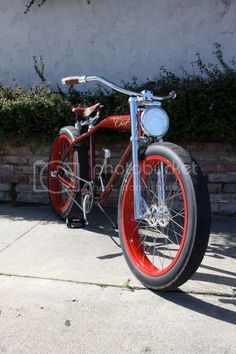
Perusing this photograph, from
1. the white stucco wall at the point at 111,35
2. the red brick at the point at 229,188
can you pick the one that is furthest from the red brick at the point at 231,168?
the white stucco wall at the point at 111,35

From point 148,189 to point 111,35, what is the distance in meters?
2.71

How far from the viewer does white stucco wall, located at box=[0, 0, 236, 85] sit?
492cm

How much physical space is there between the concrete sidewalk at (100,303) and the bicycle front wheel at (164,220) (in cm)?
15

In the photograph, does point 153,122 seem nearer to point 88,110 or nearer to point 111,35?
point 88,110

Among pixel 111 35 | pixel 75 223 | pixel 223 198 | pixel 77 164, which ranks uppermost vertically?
pixel 111 35

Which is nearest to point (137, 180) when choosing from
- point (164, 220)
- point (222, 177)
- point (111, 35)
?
point (164, 220)

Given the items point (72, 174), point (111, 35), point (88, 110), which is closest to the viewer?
point (88, 110)

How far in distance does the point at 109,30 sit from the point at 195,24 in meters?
0.98

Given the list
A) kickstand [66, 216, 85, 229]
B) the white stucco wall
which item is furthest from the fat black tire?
the white stucco wall

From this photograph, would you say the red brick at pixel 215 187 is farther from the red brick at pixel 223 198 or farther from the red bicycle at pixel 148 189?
the red bicycle at pixel 148 189

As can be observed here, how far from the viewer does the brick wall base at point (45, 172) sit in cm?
436

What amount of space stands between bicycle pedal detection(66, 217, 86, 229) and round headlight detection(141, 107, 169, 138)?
1.39 m

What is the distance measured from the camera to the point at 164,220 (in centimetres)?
288

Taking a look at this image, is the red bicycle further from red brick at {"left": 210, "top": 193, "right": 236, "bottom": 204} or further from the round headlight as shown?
red brick at {"left": 210, "top": 193, "right": 236, "bottom": 204}
